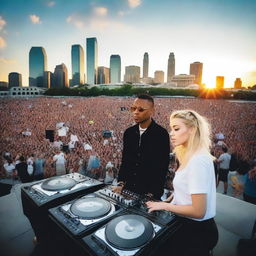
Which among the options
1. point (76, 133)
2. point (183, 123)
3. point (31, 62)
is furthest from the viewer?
point (76, 133)

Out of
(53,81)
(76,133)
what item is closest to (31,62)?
(53,81)

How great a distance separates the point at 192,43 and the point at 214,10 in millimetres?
646

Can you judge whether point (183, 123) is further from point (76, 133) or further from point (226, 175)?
point (76, 133)

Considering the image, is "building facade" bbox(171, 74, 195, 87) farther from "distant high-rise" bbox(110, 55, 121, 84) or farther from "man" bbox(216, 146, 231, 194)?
"man" bbox(216, 146, 231, 194)

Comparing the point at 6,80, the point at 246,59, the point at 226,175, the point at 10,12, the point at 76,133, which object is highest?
the point at 10,12

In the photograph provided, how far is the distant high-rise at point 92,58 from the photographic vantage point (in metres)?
4.44

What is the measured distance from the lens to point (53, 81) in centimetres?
542

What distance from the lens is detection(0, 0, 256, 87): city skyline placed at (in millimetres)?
3492

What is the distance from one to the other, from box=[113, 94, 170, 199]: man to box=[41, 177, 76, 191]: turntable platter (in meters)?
0.53

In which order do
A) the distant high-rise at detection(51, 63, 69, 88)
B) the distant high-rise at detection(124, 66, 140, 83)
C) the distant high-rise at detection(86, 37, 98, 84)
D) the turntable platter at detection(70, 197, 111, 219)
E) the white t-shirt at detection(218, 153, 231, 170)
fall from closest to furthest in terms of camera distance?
the turntable platter at detection(70, 197, 111, 219) → the white t-shirt at detection(218, 153, 231, 170) → the distant high-rise at detection(86, 37, 98, 84) → the distant high-rise at detection(124, 66, 140, 83) → the distant high-rise at detection(51, 63, 69, 88)

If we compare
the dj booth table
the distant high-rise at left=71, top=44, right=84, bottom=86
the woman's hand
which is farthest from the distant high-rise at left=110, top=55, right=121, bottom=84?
the woman's hand

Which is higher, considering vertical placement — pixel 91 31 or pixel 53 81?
pixel 91 31

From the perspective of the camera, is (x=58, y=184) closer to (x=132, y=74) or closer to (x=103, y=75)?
(x=132, y=74)

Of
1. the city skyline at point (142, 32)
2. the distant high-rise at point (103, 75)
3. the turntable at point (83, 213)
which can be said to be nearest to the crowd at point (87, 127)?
the distant high-rise at point (103, 75)
